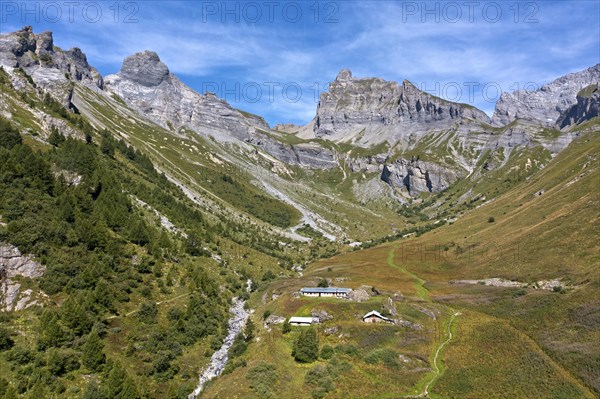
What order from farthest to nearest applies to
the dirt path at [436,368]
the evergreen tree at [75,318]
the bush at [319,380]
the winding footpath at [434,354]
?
the evergreen tree at [75,318], the winding footpath at [434,354], the dirt path at [436,368], the bush at [319,380]

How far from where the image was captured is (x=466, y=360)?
61094mm

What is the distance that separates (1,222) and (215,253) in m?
60.7

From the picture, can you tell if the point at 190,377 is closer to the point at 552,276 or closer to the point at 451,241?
the point at 552,276

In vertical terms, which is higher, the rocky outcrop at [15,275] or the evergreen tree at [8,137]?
the evergreen tree at [8,137]

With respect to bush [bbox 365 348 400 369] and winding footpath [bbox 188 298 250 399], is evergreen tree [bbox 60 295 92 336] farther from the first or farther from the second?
bush [bbox 365 348 400 369]

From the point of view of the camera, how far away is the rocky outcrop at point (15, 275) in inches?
2601

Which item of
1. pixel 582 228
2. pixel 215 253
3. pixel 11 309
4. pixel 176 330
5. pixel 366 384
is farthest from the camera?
pixel 215 253

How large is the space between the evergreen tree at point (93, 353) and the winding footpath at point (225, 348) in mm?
13551

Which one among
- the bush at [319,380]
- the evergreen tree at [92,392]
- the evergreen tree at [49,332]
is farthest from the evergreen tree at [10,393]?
the bush at [319,380]

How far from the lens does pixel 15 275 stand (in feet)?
228

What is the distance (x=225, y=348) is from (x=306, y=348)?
19.4m

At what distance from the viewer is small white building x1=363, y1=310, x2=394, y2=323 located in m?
75.1

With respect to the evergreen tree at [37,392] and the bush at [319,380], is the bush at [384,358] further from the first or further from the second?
the evergreen tree at [37,392]

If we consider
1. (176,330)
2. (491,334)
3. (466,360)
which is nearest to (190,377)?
(176,330)
